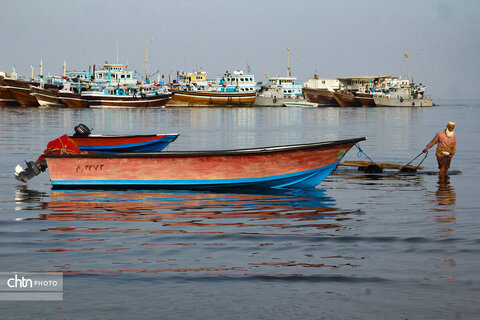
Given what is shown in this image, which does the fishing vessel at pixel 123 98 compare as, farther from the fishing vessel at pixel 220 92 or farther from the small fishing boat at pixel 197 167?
the small fishing boat at pixel 197 167

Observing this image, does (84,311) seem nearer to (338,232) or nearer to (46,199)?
(338,232)

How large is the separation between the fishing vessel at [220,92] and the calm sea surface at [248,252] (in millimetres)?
100591

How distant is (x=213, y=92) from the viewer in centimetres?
11862

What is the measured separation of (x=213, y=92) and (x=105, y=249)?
110437 millimetres

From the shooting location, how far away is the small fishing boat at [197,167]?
15.2 metres

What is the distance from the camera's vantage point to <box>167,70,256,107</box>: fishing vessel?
115938 millimetres

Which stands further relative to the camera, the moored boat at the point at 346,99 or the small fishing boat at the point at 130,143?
the moored boat at the point at 346,99

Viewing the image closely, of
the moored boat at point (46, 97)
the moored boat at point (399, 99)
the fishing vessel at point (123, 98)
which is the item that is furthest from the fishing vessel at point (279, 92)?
the moored boat at point (46, 97)

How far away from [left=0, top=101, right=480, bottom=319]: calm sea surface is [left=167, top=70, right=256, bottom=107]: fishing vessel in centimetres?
10059

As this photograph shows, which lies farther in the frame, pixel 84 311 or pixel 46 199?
pixel 46 199

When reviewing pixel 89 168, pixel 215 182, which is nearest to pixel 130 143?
pixel 89 168

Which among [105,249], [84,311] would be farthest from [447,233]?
[84,311]

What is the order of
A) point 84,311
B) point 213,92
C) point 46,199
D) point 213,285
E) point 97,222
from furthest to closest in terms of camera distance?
1. point 213,92
2. point 46,199
3. point 97,222
4. point 213,285
5. point 84,311

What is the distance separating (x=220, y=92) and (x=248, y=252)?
111 metres
